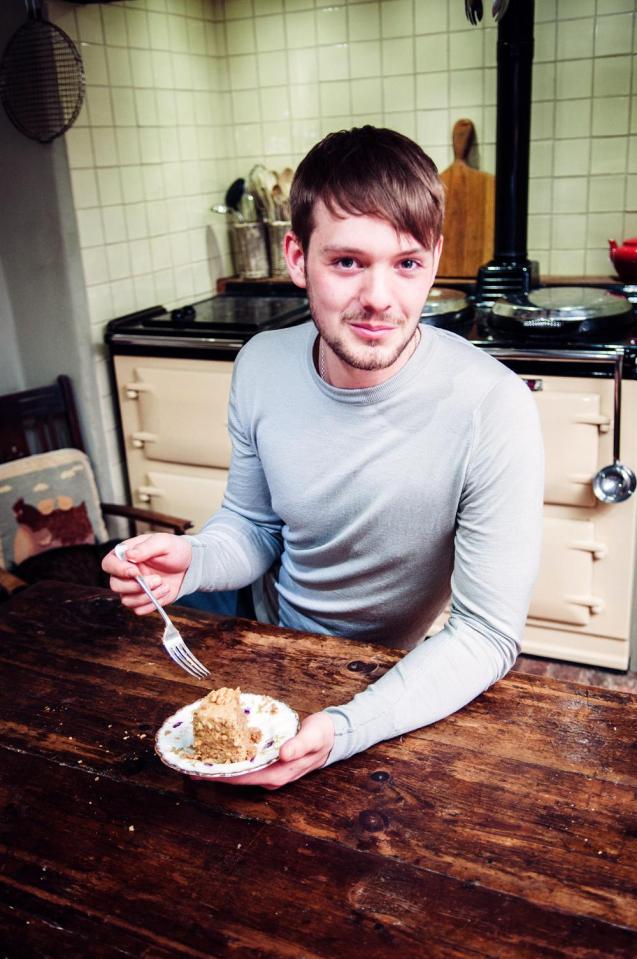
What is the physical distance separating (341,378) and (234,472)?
0.29m

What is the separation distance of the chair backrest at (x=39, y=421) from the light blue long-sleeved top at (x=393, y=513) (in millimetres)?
1351

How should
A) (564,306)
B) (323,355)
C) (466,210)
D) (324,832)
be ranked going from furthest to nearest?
(466,210) → (564,306) → (323,355) → (324,832)

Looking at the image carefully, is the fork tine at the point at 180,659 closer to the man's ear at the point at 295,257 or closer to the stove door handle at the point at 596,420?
the man's ear at the point at 295,257

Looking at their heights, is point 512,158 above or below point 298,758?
above

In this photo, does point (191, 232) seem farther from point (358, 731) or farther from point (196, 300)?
point (358, 731)

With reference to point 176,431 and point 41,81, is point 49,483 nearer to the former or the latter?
point 176,431

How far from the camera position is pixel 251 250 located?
11.0 ft

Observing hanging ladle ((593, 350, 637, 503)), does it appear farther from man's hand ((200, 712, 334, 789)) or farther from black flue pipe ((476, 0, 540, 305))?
man's hand ((200, 712, 334, 789))

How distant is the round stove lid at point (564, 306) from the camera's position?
2389 mm

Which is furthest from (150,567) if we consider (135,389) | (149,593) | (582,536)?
(135,389)

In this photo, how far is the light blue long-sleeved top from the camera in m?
1.15

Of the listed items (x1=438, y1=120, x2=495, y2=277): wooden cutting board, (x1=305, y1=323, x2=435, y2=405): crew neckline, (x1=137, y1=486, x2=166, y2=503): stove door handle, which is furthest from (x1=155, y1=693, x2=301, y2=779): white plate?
(x1=438, y1=120, x2=495, y2=277): wooden cutting board

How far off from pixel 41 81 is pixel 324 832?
2.39m

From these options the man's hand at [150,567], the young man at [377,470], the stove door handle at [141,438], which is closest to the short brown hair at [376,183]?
the young man at [377,470]
